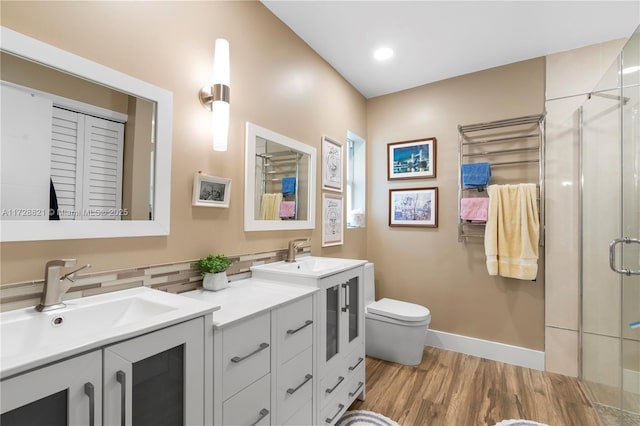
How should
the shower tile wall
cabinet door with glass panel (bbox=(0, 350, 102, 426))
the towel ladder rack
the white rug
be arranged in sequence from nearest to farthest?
cabinet door with glass panel (bbox=(0, 350, 102, 426)), the white rug, the shower tile wall, the towel ladder rack

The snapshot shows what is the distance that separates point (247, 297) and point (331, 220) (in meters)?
1.36

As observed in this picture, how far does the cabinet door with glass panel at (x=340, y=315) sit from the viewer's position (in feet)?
5.33

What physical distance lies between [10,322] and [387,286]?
283cm

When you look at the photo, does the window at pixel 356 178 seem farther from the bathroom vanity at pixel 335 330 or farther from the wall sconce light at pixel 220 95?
the wall sconce light at pixel 220 95

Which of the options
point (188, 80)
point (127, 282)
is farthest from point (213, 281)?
point (188, 80)

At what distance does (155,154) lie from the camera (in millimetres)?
1332

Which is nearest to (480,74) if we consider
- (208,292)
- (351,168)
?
(351,168)

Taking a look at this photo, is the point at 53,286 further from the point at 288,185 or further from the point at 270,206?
the point at 288,185

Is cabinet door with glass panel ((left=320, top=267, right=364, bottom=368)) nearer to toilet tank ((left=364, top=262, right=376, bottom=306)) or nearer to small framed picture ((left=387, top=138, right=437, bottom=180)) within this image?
toilet tank ((left=364, top=262, right=376, bottom=306))

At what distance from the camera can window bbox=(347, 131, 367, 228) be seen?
10.6ft

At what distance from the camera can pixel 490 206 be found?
8.23 ft

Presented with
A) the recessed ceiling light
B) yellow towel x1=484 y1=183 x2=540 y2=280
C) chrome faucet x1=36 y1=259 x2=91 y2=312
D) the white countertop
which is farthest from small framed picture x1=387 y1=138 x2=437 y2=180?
chrome faucet x1=36 y1=259 x2=91 y2=312

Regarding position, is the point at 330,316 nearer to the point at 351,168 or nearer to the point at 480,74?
the point at 351,168

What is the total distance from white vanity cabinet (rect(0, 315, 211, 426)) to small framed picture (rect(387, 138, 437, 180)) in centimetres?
254
